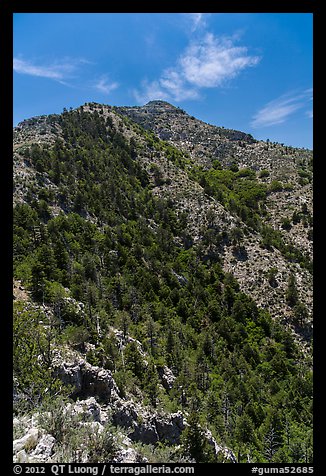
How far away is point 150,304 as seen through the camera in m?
19.8

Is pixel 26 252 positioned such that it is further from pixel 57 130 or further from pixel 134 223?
pixel 57 130

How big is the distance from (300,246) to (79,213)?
26187mm

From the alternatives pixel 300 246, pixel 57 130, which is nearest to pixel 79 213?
pixel 57 130

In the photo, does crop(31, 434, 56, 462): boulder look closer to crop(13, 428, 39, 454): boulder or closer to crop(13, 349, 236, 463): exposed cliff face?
crop(13, 428, 39, 454): boulder

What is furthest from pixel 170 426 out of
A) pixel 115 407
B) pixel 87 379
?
pixel 87 379

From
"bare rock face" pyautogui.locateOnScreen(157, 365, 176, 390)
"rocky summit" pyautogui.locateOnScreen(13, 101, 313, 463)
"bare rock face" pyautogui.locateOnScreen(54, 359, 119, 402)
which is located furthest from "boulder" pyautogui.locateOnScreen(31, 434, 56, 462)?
"bare rock face" pyautogui.locateOnScreen(157, 365, 176, 390)

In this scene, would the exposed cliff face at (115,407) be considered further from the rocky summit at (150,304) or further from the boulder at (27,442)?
the boulder at (27,442)

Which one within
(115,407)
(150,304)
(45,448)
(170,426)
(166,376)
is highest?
(45,448)

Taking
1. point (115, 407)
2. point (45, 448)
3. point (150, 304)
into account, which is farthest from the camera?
point (150, 304)

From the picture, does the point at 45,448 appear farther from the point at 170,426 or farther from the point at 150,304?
the point at 150,304

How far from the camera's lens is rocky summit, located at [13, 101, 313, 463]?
7.46 m

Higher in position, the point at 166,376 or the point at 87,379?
the point at 87,379

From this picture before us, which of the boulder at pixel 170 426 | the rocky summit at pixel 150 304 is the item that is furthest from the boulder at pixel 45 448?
the boulder at pixel 170 426

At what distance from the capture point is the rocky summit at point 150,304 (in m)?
7.46
